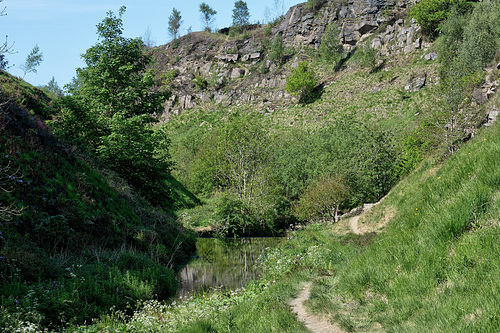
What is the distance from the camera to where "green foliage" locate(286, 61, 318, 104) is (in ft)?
239

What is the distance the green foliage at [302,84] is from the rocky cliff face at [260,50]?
3241 mm

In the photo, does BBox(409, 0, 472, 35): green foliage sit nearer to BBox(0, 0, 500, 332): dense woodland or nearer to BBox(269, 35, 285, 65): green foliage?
BBox(0, 0, 500, 332): dense woodland

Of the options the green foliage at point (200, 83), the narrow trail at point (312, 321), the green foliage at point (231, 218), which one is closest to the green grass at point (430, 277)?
the narrow trail at point (312, 321)

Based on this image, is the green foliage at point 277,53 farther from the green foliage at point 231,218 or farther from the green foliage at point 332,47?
the green foliage at point 231,218

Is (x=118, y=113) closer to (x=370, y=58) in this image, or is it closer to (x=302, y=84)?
(x=302, y=84)

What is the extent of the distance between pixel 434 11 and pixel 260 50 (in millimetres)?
54730

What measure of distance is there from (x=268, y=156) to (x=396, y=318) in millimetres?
32621

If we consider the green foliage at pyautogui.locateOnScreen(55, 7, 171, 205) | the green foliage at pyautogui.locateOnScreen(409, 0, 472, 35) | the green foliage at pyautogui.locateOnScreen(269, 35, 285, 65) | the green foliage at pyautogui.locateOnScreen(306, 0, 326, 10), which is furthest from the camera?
the green foliage at pyautogui.locateOnScreen(306, 0, 326, 10)

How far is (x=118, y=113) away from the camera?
19.9 m

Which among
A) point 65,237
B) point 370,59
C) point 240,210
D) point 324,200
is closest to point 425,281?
point 65,237

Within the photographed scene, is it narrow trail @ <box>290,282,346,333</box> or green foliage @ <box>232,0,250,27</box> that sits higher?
green foliage @ <box>232,0,250,27</box>

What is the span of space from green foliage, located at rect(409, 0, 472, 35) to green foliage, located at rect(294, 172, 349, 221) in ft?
175

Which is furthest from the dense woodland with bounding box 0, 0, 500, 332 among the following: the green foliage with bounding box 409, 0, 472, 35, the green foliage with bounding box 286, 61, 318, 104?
the green foliage with bounding box 286, 61, 318, 104

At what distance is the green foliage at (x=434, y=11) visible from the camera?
65.5 meters
